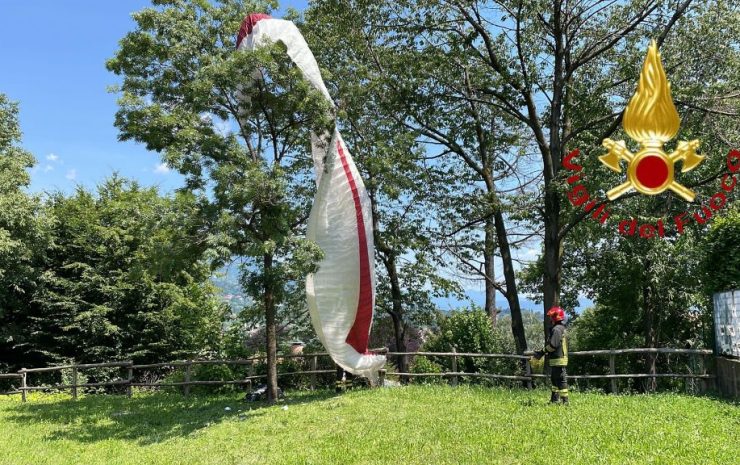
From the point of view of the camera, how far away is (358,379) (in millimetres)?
14023

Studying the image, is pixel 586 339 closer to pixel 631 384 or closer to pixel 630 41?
pixel 631 384

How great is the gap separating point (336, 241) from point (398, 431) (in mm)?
4810

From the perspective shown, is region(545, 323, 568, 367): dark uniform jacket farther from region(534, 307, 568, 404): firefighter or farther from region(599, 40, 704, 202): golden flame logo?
region(599, 40, 704, 202): golden flame logo

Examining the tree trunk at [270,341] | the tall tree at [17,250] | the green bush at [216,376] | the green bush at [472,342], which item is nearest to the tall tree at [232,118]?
the tree trunk at [270,341]

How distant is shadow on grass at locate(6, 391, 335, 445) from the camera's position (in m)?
10.4

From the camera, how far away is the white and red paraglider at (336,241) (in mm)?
12062

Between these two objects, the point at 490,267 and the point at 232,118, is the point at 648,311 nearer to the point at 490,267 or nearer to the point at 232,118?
the point at 490,267

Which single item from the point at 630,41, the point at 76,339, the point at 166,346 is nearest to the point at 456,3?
the point at 630,41

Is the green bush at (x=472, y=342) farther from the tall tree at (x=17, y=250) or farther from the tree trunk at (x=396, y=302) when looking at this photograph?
the tall tree at (x=17, y=250)

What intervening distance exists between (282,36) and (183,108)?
2.58 m

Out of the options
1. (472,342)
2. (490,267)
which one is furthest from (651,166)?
(490,267)

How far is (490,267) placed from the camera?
69.0 ft

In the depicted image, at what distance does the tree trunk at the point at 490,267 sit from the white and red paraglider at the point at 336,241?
6.87 m

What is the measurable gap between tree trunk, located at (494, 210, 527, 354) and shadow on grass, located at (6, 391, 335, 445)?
702cm
